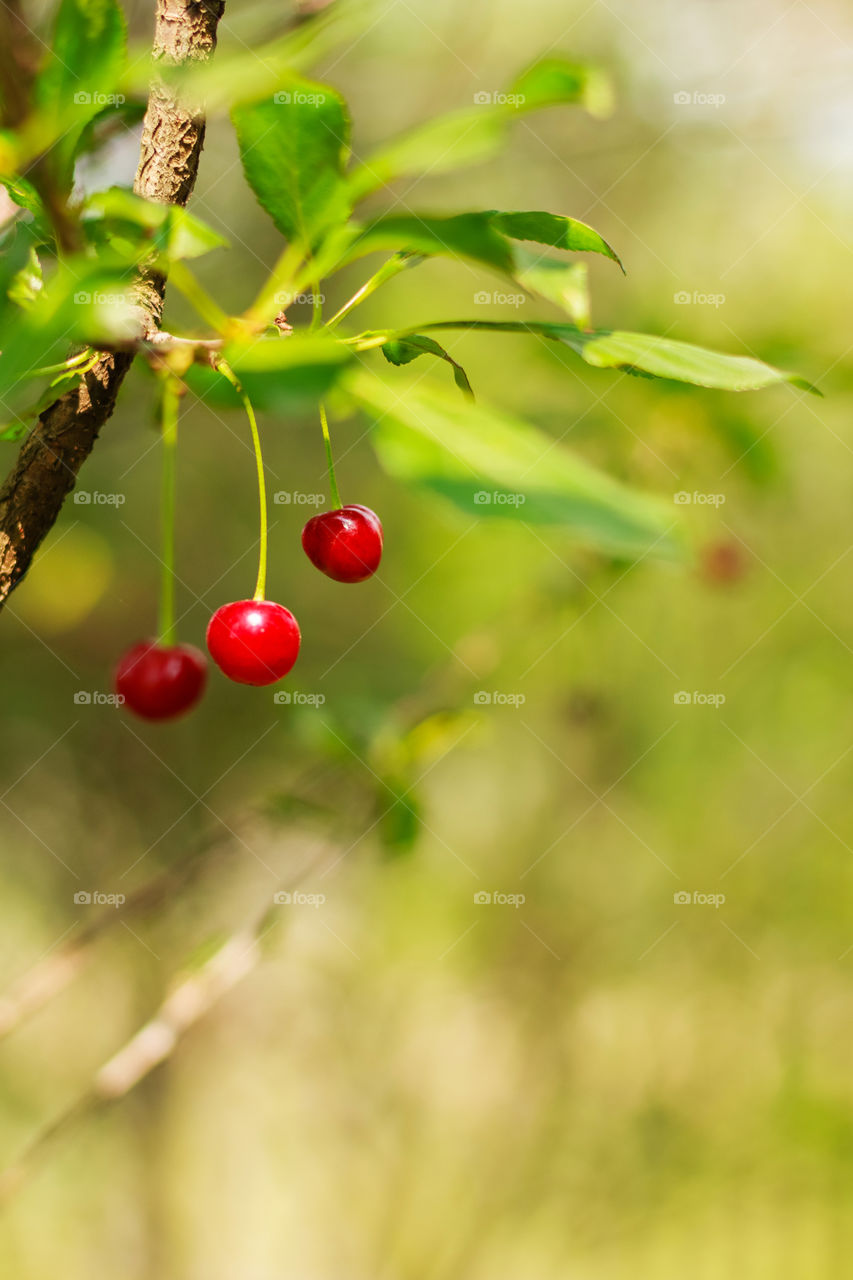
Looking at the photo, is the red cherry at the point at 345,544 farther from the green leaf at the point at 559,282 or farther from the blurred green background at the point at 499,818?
the blurred green background at the point at 499,818

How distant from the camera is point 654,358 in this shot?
44cm

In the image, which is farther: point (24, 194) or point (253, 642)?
point (253, 642)

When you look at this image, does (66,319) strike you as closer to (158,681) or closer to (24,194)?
(24,194)

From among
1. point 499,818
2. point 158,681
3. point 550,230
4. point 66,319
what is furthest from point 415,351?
point 499,818

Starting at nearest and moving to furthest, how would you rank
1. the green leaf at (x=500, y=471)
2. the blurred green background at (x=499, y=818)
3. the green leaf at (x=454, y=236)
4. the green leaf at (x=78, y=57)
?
the green leaf at (x=500, y=471) < the green leaf at (x=454, y=236) < the green leaf at (x=78, y=57) < the blurred green background at (x=499, y=818)

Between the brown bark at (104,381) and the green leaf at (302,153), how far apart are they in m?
0.09

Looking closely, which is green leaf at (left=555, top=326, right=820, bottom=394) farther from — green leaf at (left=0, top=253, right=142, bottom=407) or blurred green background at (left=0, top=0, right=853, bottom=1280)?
blurred green background at (left=0, top=0, right=853, bottom=1280)

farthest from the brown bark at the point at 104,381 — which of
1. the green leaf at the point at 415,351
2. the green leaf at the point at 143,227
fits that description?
the green leaf at the point at 415,351

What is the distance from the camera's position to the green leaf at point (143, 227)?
15.9 inches

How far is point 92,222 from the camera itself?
1.67 ft

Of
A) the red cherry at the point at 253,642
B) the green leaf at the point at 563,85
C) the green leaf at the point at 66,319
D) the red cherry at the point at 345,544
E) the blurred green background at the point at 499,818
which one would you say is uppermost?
the green leaf at the point at 563,85

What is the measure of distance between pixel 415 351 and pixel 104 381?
190 mm

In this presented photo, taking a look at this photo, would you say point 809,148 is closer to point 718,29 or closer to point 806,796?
point 718,29

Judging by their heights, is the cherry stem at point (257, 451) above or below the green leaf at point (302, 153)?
below
